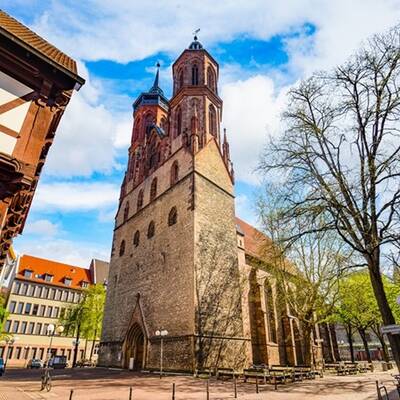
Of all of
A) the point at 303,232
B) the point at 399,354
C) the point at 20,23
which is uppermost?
the point at 20,23

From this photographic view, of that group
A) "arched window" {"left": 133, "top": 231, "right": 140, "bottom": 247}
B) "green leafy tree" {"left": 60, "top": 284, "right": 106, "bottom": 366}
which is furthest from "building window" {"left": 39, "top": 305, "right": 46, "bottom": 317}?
"arched window" {"left": 133, "top": 231, "right": 140, "bottom": 247}

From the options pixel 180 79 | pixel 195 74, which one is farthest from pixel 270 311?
pixel 180 79

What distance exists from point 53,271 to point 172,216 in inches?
1380

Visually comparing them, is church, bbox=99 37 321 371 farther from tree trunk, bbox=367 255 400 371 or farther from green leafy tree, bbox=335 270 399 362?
tree trunk, bbox=367 255 400 371

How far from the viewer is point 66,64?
867 cm

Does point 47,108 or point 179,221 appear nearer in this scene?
point 47,108

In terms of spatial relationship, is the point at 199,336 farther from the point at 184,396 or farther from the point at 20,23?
the point at 20,23

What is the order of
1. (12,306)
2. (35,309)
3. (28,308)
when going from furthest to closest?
(35,309)
(28,308)
(12,306)

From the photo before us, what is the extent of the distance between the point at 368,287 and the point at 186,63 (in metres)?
27.7

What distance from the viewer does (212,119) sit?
1045 inches

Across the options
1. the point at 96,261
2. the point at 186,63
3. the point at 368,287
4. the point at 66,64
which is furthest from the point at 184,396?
the point at 96,261

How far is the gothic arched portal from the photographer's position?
2114 cm

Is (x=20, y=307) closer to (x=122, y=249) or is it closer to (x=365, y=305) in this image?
(x=122, y=249)

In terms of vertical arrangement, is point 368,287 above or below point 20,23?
below
